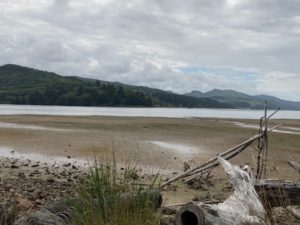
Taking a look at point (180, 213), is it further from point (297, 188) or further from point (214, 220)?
point (297, 188)

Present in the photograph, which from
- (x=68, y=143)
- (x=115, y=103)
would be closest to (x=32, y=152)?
(x=68, y=143)

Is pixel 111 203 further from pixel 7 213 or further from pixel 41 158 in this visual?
pixel 41 158

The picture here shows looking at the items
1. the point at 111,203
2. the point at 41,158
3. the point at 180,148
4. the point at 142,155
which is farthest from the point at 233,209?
the point at 180,148

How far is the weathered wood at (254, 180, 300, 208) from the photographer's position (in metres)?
8.48

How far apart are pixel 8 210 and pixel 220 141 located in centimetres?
2584

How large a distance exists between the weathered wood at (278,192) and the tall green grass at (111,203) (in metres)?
2.74

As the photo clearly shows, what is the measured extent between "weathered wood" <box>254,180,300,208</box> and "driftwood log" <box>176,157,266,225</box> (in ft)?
0.91

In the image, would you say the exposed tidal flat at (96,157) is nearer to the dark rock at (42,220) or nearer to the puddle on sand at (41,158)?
the puddle on sand at (41,158)

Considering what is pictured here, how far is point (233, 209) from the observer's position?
7.09 meters

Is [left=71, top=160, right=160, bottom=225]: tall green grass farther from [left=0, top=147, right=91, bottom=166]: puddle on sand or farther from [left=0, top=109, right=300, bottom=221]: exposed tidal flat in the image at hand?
[left=0, top=147, right=91, bottom=166]: puddle on sand

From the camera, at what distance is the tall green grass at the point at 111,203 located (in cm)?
609

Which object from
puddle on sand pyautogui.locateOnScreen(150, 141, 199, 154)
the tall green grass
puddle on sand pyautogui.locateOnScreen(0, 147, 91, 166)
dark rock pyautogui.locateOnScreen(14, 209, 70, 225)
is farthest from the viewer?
puddle on sand pyautogui.locateOnScreen(150, 141, 199, 154)

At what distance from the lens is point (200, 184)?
14.7 metres

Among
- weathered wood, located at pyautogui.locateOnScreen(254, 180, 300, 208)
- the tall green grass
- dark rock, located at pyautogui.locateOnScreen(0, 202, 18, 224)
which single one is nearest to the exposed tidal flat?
weathered wood, located at pyautogui.locateOnScreen(254, 180, 300, 208)
